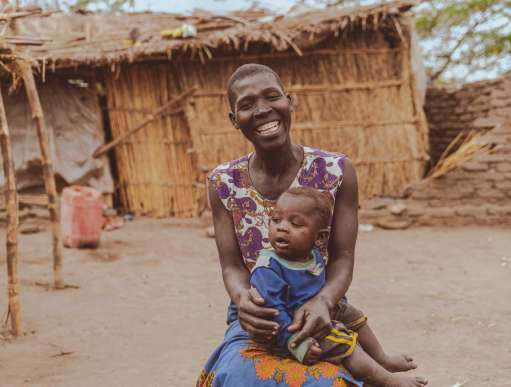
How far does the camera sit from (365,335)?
231 centimetres

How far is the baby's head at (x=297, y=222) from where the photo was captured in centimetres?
197

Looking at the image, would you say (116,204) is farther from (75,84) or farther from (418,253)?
(418,253)

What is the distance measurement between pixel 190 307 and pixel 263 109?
3.17 meters

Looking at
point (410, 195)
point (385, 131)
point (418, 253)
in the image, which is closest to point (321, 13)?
point (385, 131)

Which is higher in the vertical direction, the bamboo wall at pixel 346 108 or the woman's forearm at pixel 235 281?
the bamboo wall at pixel 346 108

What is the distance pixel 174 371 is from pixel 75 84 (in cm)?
699

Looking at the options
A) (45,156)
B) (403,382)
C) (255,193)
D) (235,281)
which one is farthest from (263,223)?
(45,156)

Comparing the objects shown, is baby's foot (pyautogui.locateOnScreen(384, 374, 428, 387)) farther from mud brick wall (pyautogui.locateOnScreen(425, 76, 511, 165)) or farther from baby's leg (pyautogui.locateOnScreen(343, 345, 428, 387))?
mud brick wall (pyautogui.locateOnScreen(425, 76, 511, 165))

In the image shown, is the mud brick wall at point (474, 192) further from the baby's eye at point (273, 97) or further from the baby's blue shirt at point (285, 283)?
the baby's blue shirt at point (285, 283)

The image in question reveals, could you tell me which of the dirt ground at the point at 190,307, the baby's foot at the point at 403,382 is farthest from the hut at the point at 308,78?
the baby's foot at the point at 403,382

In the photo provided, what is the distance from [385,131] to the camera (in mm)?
8641

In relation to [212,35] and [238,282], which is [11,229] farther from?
[212,35]

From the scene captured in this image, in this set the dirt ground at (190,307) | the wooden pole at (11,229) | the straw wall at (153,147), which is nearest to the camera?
the dirt ground at (190,307)

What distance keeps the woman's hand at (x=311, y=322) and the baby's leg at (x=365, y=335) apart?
30 cm
